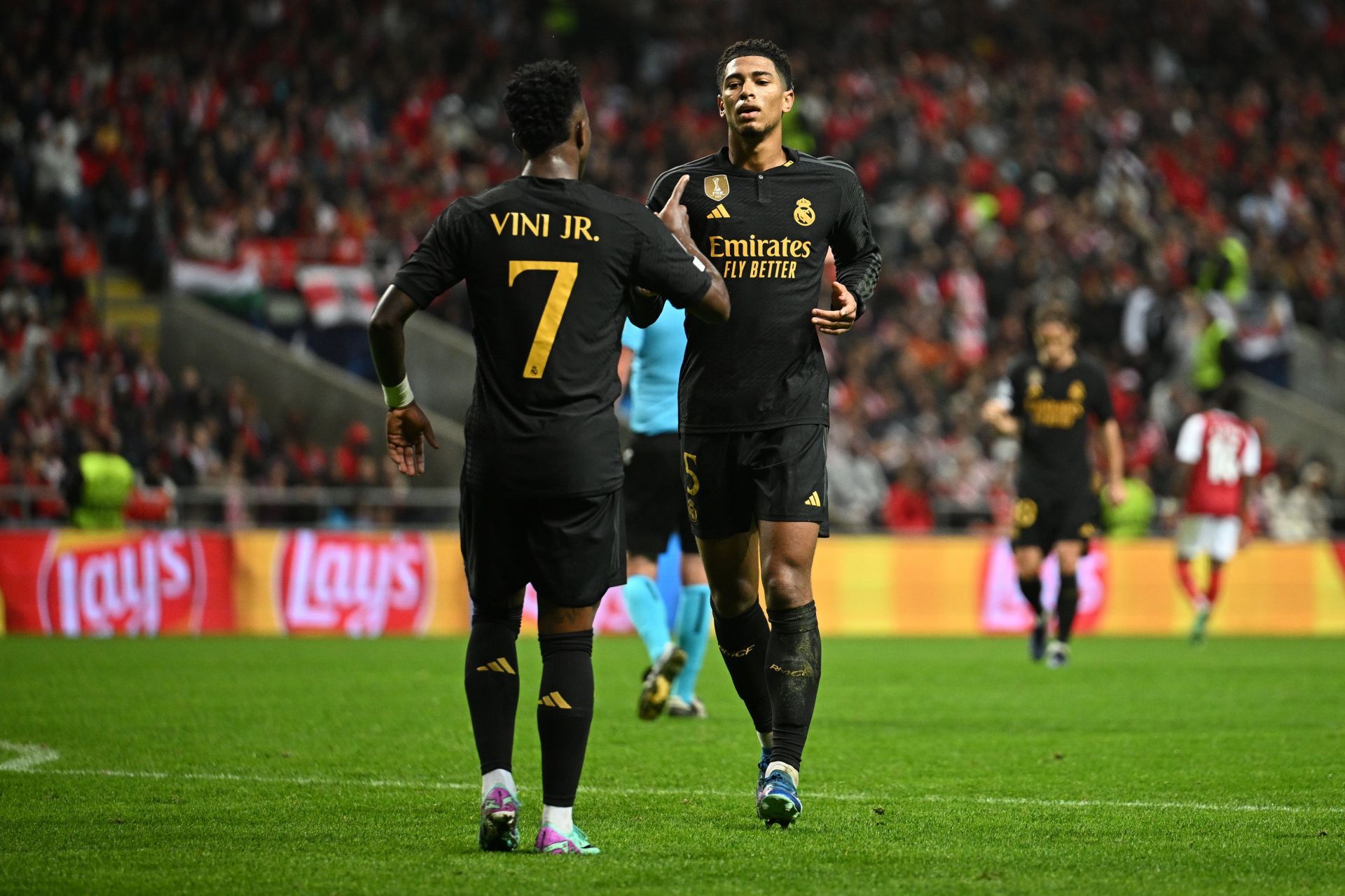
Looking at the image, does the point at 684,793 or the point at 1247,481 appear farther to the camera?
the point at 1247,481

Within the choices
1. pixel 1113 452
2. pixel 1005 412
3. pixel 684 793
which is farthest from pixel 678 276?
pixel 1113 452

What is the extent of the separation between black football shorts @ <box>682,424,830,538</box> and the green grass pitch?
3.15 feet

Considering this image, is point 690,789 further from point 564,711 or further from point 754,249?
point 754,249

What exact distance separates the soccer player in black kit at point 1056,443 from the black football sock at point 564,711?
25.9 ft

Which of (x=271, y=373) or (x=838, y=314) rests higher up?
(x=271, y=373)

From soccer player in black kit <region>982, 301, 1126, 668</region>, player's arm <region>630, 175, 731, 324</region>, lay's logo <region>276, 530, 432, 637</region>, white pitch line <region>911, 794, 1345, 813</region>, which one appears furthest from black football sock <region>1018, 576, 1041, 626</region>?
player's arm <region>630, 175, 731, 324</region>

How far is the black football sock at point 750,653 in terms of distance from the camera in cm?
644

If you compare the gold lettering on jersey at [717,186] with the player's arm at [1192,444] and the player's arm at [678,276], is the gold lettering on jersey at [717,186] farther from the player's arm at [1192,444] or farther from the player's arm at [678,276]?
the player's arm at [1192,444]

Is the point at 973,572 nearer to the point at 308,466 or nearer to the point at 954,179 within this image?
the point at 308,466

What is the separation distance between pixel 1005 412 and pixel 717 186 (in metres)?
6.97

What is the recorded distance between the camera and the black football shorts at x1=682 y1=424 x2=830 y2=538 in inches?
233

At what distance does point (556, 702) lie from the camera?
5.09m

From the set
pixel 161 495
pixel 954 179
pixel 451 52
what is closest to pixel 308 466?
pixel 161 495

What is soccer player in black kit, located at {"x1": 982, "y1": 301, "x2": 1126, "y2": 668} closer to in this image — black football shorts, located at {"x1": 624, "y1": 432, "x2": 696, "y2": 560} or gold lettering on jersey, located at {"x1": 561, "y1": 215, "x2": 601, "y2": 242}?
black football shorts, located at {"x1": 624, "y1": 432, "x2": 696, "y2": 560}
